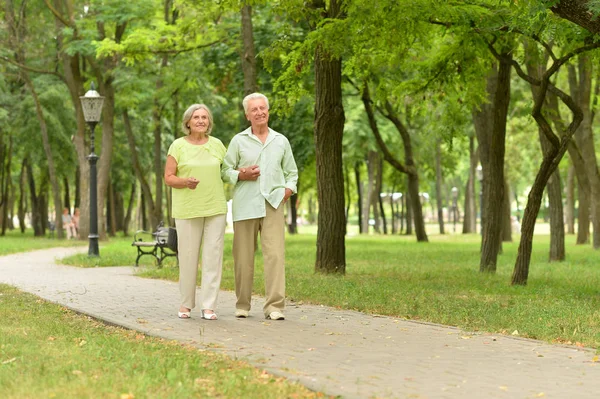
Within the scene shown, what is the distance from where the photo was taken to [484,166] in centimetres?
2486

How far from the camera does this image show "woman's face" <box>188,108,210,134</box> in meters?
10.3

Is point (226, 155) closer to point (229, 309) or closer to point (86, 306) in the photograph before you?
point (229, 309)

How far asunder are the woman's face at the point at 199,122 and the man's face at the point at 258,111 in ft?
1.41

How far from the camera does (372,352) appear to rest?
8.05m

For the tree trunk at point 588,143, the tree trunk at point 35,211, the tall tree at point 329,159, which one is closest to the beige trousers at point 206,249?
the tall tree at point 329,159

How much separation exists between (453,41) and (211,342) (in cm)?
954

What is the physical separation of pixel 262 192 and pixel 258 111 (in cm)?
79

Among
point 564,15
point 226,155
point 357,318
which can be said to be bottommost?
point 357,318

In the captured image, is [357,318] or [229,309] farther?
[229,309]

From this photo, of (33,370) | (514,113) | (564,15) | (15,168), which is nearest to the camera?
(33,370)

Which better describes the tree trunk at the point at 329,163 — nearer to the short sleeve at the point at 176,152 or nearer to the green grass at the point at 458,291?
the green grass at the point at 458,291

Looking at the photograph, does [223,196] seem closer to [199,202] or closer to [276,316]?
[199,202]

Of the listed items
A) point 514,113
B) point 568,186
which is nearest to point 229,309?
point 514,113

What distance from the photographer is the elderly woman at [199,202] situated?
10289 mm
